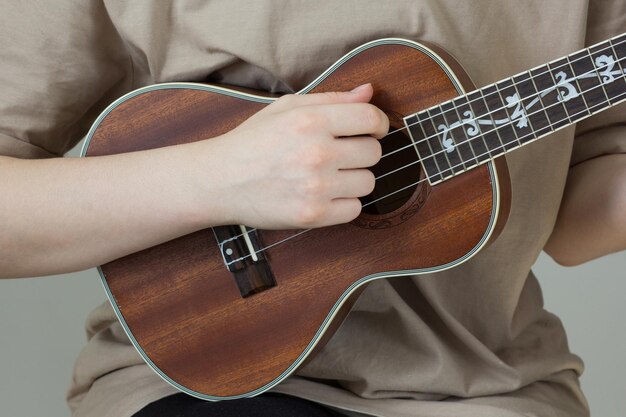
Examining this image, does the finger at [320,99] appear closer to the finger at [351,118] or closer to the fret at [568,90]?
the finger at [351,118]

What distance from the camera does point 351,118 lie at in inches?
35.5

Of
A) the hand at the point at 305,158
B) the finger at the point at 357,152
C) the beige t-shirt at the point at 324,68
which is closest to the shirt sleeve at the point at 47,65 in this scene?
the beige t-shirt at the point at 324,68

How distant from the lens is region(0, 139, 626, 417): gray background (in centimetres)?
187

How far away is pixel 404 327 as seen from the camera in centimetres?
106

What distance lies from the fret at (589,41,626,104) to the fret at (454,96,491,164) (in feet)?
0.44

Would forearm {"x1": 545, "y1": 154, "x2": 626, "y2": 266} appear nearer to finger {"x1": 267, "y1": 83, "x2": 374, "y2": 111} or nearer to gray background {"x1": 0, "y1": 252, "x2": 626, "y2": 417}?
finger {"x1": 267, "y1": 83, "x2": 374, "y2": 111}

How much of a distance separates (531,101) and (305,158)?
242mm

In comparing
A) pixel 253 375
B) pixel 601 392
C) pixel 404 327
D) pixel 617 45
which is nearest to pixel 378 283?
pixel 404 327

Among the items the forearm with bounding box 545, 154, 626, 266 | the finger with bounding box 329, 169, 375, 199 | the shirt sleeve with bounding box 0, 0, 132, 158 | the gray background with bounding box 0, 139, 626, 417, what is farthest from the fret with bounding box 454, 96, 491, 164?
the gray background with bounding box 0, 139, 626, 417

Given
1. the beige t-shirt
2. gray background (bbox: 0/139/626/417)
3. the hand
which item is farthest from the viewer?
gray background (bbox: 0/139/626/417)

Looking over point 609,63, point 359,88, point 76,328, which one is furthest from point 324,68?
point 76,328

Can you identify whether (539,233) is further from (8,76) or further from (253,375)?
(8,76)

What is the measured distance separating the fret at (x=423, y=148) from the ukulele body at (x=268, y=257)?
0.01 meters

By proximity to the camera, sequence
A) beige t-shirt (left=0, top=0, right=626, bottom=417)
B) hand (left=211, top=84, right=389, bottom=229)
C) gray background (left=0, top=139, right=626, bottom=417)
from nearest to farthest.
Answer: hand (left=211, top=84, right=389, bottom=229) → beige t-shirt (left=0, top=0, right=626, bottom=417) → gray background (left=0, top=139, right=626, bottom=417)
